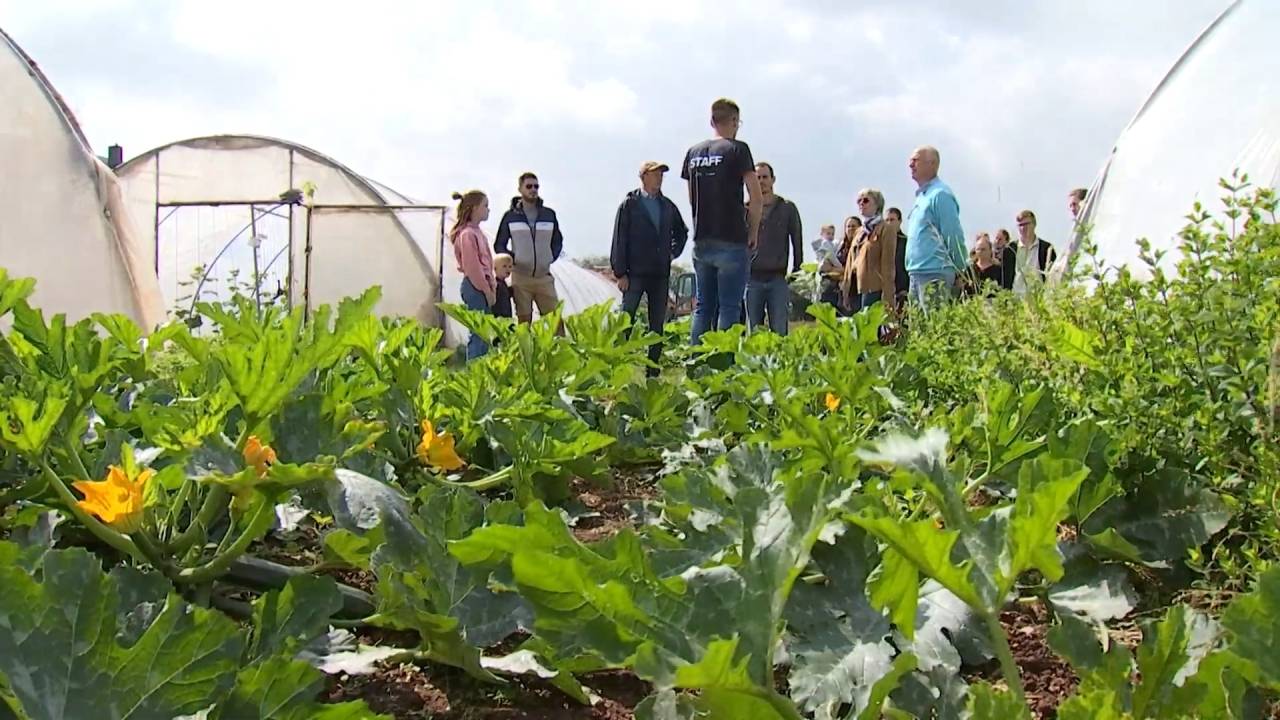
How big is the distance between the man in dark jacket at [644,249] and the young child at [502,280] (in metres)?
1.27

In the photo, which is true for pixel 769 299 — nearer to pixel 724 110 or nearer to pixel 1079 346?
pixel 724 110

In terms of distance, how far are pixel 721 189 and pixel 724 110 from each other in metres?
0.48

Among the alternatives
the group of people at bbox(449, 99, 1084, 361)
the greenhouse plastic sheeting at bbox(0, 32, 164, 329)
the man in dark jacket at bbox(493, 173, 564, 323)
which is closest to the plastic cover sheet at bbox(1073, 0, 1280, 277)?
the group of people at bbox(449, 99, 1084, 361)

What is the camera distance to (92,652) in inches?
35.0

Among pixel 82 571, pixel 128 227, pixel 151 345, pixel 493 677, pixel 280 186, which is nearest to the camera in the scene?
pixel 82 571

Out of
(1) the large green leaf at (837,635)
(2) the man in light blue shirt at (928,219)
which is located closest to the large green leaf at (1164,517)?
(1) the large green leaf at (837,635)

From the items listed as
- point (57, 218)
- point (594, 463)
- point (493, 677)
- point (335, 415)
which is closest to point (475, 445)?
point (594, 463)

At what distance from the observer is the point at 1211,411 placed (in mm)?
1558

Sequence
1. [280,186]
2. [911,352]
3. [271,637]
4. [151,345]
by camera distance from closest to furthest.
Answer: [271,637]
[151,345]
[911,352]
[280,186]

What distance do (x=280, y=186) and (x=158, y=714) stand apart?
50.4 feet

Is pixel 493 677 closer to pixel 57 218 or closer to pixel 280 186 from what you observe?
pixel 57 218

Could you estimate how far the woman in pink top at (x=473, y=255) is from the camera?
827cm

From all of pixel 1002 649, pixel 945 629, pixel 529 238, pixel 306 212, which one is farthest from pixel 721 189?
pixel 306 212

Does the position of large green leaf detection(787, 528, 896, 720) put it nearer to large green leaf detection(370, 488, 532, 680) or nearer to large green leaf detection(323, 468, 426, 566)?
large green leaf detection(370, 488, 532, 680)
